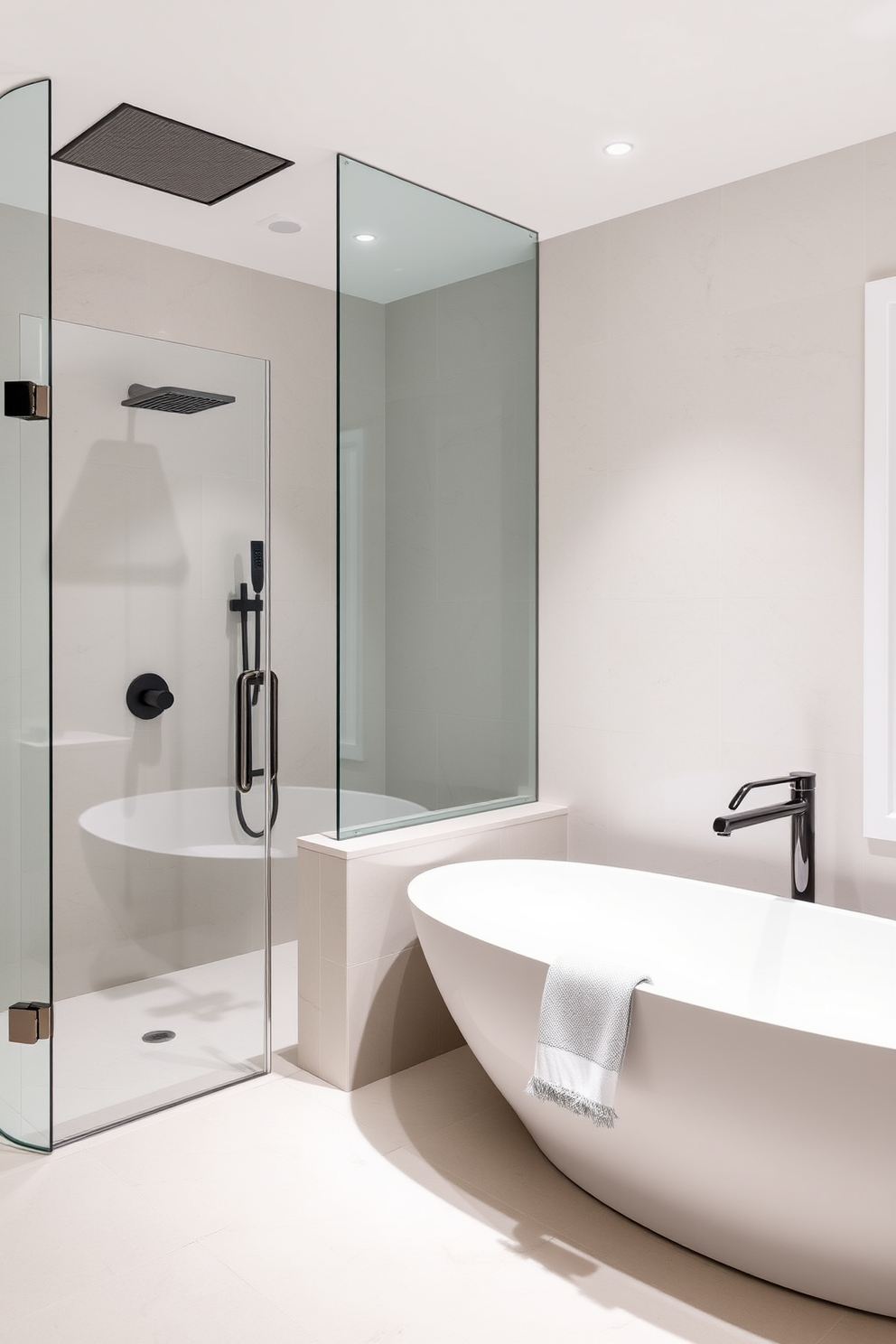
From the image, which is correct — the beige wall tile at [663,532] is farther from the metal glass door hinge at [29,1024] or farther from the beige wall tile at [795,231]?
the metal glass door hinge at [29,1024]

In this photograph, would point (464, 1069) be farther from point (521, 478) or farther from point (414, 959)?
point (521, 478)

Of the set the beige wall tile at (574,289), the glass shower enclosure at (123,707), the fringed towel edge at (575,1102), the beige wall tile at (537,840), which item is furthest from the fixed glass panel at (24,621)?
the beige wall tile at (574,289)

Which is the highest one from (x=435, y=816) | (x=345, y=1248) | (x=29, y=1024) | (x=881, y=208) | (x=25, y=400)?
(x=881, y=208)

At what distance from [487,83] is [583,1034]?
2199mm

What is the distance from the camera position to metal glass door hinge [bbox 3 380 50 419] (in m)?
2.40

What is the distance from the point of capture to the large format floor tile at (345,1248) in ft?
6.25

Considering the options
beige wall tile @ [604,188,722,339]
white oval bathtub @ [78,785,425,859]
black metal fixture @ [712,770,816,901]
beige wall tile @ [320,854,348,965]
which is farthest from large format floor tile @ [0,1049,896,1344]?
beige wall tile @ [604,188,722,339]

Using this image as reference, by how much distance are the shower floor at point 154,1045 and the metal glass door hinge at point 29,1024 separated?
27cm

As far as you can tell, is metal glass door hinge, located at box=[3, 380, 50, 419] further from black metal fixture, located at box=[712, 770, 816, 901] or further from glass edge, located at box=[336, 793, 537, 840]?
black metal fixture, located at box=[712, 770, 816, 901]

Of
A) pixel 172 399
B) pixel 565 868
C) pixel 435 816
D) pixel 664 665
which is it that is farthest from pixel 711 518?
pixel 172 399

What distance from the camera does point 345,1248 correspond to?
7.06 feet

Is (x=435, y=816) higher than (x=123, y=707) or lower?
lower

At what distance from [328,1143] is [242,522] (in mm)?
1717

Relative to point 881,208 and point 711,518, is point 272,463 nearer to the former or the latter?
point 711,518
